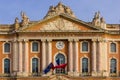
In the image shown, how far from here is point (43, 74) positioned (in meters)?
61.5

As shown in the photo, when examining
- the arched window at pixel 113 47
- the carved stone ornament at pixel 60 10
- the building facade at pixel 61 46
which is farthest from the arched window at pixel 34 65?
the arched window at pixel 113 47

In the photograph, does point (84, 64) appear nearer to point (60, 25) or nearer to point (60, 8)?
point (60, 25)

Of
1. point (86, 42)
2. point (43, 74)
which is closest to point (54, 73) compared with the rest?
point (43, 74)

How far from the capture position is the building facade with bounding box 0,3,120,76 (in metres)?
61.8

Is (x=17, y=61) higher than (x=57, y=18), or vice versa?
(x=57, y=18)

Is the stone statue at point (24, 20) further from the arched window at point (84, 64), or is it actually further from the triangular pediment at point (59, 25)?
the arched window at point (84, 64)

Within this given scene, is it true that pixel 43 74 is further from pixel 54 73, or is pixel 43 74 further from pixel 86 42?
pixel 86 42

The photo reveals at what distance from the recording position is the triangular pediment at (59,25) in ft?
203

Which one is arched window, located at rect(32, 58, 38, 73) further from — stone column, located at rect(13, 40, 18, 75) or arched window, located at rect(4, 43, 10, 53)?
arched window, located at rect(4, 43, 10, 53)

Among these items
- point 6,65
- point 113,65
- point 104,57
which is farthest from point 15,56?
point 113,65

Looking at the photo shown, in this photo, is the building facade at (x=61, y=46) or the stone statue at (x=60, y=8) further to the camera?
the stone statue at (x=60, y=8)

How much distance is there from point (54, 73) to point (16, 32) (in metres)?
6.32

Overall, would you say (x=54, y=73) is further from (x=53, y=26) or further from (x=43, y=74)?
(x=53, y=26)

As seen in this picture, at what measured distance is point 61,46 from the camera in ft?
204
